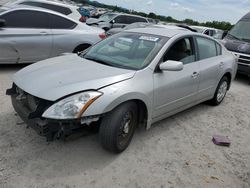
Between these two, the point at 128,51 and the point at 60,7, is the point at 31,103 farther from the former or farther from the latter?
the point at 60,7

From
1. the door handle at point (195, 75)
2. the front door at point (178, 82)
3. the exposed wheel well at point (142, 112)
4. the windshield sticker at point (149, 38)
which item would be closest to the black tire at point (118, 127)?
the exposed wheel well at point (142, 112)

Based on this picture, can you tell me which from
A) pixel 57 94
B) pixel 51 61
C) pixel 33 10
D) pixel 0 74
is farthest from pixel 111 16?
pixel 57 94

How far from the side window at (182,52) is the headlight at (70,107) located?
1.46 metres

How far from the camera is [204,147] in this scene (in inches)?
147

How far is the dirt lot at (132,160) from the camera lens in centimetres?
281

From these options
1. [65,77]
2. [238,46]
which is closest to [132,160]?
[65,77]

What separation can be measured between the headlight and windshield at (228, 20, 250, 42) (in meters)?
7.25

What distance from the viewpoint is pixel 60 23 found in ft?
22.3

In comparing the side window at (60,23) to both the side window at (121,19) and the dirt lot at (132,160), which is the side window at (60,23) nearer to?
the dirt lot at (132,160)

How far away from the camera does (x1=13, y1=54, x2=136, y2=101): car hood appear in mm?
2867

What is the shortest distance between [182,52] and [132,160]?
1930 mm

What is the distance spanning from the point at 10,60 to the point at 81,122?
4.12m

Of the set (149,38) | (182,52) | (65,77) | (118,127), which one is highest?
(149,38)

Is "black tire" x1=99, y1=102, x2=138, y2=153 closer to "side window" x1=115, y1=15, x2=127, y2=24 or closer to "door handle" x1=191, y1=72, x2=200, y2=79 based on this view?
"door handle" x1=191, y1=72, x2=200, y2=79
